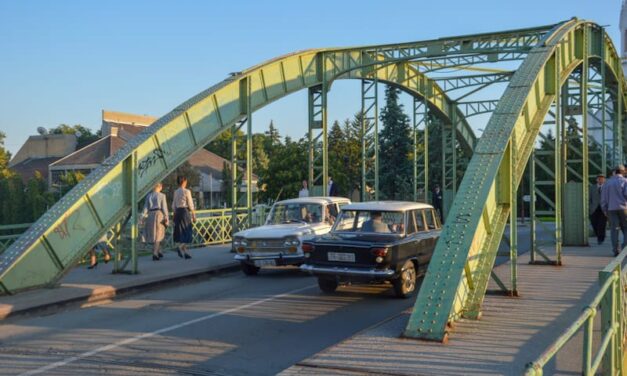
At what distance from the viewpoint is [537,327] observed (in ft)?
26.4

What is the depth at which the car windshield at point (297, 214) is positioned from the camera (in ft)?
50.4

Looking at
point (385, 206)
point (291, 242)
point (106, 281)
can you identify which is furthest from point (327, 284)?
point (106, 281)

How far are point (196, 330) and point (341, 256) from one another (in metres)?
3.15

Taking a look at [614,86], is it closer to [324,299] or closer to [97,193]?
[324,299]

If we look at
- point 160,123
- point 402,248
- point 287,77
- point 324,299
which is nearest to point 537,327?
point 402,248

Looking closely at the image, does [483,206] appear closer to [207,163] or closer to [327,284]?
[327,284]

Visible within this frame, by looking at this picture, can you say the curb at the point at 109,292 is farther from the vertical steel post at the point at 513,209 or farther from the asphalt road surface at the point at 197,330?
the vertical steel post at the point at 513,209

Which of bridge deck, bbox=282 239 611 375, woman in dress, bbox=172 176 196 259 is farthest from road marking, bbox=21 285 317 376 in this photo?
woman in dress, bbox=172 176 196 259

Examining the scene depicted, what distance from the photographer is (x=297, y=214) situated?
15.4m

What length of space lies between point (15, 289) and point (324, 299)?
5.55m

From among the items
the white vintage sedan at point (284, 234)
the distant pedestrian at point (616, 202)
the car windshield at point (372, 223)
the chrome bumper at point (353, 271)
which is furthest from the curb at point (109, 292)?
the distant pedestrian at point (616, 202)

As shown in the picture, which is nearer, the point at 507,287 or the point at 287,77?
the point at 507,287

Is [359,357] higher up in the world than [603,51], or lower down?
lower down

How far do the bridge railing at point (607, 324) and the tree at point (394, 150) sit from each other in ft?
132
